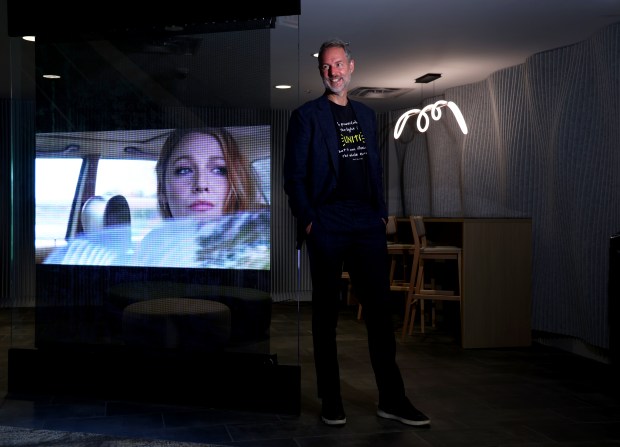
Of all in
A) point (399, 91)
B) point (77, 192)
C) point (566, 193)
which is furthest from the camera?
point (399, 91)

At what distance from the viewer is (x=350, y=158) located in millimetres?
2725

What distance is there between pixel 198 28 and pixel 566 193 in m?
3.05

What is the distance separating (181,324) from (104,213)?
2.08 feet

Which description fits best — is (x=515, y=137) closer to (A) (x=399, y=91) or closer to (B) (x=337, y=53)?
(A) (x=399, y=91)

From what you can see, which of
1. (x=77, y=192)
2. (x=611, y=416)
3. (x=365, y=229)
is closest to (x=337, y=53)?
(x=365, y=229)

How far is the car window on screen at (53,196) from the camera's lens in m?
3.19

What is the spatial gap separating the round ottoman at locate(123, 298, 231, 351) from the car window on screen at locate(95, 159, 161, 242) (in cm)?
34

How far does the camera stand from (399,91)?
704 centimetres

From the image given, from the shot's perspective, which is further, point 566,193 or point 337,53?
point 566,193

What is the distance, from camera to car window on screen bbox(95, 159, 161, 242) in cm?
304

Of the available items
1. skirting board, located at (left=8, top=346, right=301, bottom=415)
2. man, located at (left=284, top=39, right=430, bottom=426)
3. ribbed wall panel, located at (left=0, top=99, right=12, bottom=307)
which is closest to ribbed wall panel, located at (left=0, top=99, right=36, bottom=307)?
skirting board, located at (left=8, top=346, right=301, bottom=415)

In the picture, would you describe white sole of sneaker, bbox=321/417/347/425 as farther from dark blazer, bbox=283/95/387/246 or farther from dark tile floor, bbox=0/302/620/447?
dark blazer, bbox=283/95/387/246

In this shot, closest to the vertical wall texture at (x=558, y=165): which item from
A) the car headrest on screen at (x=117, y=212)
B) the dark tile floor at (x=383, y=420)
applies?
the dark tile floor at (x=383, y=420)

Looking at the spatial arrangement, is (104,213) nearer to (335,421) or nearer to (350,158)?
(350,158)
